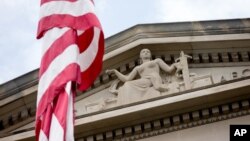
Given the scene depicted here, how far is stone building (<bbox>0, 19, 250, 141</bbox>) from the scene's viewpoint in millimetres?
14492

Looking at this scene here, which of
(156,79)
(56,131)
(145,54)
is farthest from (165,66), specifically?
(56,131)

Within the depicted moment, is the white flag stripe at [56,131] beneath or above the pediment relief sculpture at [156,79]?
beneath

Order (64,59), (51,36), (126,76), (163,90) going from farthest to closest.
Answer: (126,76)
(163,90)
(51,36)
(64,59)

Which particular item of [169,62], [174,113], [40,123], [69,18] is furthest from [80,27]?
[169,62]

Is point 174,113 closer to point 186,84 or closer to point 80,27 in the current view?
point 186,84

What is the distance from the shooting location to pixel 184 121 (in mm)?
14672

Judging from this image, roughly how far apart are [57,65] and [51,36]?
0.54 m

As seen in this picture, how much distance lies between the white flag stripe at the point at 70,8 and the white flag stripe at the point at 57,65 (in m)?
0.65

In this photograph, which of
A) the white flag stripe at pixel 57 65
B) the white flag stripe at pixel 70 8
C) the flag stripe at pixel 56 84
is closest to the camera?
the flag stripe at pixel 56 84

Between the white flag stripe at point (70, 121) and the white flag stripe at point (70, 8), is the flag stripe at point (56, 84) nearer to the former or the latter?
the white flag stripe at point (70, 121)

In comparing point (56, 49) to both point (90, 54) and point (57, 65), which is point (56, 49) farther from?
point (90, 54)

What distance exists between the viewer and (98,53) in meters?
8.99

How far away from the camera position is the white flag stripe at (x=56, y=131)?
7.58 m

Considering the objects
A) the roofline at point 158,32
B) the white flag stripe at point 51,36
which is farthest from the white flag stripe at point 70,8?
the roofline at point 158,32
